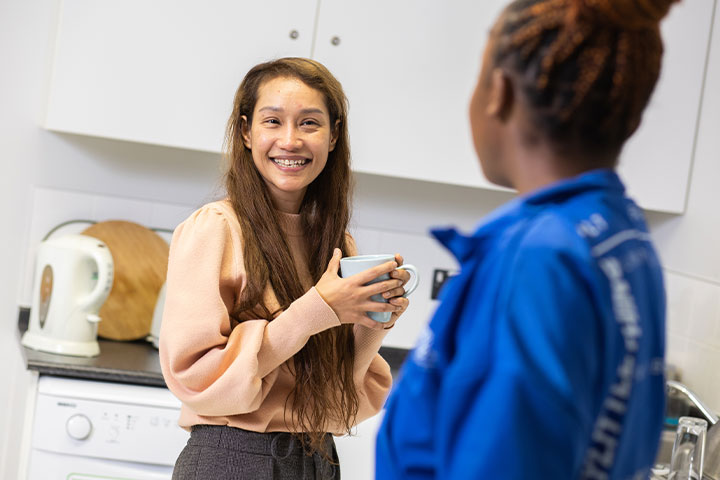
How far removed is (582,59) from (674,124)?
1.91 meters

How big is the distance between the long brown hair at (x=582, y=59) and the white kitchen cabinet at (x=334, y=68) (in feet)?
5.35

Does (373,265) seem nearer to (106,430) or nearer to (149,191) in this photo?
(106,430)

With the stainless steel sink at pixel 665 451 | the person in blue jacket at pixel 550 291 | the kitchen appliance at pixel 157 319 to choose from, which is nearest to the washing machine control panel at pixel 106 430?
the kitchen appliance at pixel 157 319

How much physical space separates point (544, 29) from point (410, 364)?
0.88 feet

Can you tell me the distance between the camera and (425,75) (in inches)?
88.7

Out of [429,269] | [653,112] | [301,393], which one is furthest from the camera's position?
[429,269]

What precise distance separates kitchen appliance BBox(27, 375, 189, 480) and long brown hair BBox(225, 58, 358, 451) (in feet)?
Result: 2.42

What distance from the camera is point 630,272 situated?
615mm

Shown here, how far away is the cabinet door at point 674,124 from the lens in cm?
233

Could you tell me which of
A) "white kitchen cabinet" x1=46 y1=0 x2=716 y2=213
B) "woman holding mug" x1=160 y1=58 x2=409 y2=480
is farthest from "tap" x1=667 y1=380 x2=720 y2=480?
"white kitchen cabinet" x1=46 y1=0 x2=716 y2=213

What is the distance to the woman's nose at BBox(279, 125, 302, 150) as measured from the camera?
1.37m

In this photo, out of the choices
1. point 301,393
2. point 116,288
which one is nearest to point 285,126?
point 301,393

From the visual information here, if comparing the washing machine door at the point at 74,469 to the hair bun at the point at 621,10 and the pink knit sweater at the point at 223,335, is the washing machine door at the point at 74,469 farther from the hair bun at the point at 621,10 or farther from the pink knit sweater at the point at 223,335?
the hair bun at the point at 621,10

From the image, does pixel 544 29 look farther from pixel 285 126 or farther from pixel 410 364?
pixel 285 126
